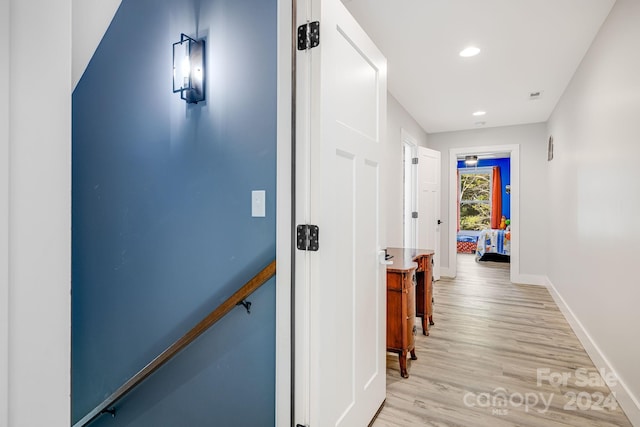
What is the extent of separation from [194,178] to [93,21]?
136 cm

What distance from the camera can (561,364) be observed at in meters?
2.66

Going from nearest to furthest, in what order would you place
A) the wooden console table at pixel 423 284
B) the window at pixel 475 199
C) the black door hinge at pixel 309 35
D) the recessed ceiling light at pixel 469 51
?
the black door hinge at pixel 309 35 < the recessed ceiling light at pixel 469 51 < the wooden console table at pixel 423 284 < the window at pixel 475 199

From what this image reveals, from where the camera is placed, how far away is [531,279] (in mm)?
5398

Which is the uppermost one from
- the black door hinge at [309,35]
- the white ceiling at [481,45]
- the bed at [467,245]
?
the white ceiling at [481,45]

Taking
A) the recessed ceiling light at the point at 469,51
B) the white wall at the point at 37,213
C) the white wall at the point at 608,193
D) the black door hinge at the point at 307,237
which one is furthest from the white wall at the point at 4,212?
the recessed ceiling light at the point at 469,51

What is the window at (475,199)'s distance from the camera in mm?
9922

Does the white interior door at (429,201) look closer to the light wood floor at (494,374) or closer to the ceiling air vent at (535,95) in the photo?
the light wood floor at (494,374)

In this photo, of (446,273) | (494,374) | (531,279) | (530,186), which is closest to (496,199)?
(530,186)

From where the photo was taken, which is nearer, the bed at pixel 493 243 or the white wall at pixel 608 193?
the white wall at pixel 608 193

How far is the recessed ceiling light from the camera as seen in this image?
9.54 feet

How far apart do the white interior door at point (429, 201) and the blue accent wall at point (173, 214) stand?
380 cm

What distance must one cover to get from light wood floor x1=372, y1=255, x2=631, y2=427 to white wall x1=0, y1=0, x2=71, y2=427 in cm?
178

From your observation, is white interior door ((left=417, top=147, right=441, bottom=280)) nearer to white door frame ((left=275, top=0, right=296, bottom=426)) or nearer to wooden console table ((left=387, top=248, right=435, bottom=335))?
wooden console table ((left=387, top=248, right=435, bottom=335))

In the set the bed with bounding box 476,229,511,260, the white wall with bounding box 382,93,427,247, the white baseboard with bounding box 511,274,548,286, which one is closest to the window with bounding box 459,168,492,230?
the bed with bounding box 476,229,511,260
